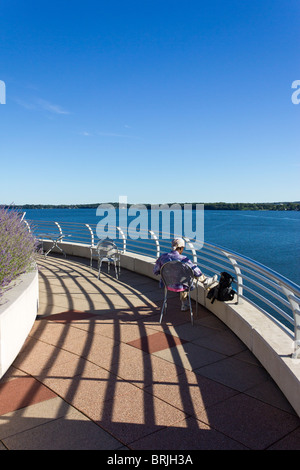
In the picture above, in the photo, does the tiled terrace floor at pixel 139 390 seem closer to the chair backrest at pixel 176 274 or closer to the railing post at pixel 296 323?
the railing post at pixel 296 323

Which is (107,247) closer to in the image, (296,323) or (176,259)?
(176,259)

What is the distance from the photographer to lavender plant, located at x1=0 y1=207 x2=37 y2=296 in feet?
14.5

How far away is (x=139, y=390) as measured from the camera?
337cm

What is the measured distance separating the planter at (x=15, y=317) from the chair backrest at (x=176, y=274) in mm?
1777

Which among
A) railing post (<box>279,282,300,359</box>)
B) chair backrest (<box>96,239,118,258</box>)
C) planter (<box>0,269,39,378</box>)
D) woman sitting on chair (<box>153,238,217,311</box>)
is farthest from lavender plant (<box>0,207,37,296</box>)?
chair backrest (<box>96,239,118,258</box>)

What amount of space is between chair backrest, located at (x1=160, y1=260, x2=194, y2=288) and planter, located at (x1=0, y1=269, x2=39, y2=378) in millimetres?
1777

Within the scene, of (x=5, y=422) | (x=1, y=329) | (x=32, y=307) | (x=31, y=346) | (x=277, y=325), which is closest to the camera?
(x=5, y=422)

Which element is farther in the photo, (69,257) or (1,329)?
(69,257)

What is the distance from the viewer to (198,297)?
6.43 metres

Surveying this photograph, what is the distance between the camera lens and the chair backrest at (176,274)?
527 cm
